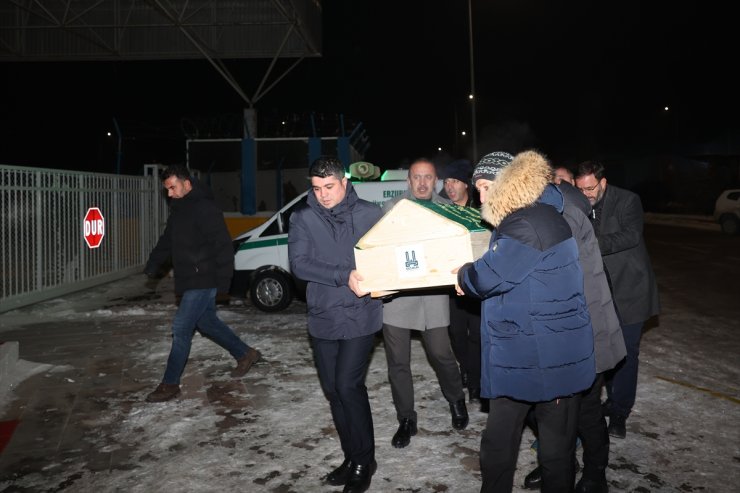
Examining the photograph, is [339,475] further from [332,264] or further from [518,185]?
[518,185]

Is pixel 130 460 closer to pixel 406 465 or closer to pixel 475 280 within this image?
pixel 406 465

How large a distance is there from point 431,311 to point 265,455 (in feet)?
4.98

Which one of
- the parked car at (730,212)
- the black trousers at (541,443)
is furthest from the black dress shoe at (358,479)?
the parked car at (730,212)

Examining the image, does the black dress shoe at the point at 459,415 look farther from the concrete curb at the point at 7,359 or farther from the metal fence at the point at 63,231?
the metal fence at the point at 63,231

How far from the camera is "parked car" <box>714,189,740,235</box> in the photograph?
22.3 m

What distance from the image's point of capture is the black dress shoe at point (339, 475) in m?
3.95

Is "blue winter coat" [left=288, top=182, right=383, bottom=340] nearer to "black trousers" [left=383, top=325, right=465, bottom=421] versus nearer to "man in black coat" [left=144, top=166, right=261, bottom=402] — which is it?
"black trousers" [left=383, top=325, right=465, bottom=421]

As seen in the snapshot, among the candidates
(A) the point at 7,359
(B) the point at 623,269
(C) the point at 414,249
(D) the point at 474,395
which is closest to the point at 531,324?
(C) the point at 414,249

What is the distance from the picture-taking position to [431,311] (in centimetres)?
465

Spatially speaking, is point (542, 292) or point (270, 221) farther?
point (270, 221)

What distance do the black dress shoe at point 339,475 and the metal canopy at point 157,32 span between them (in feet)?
43.4

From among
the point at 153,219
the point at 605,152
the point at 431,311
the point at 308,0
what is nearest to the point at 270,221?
the point at 431,311

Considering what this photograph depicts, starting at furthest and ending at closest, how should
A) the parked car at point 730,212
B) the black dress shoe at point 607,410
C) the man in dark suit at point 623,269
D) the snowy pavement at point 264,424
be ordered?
1. the parked car at point 730,212
2. the black dress shoe at point 607,410
3. the man in dark suit at point 623,269
4. the snowy pavement at point 264,424

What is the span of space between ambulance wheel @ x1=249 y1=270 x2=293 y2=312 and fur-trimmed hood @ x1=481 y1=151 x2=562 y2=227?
6545 millimetres
